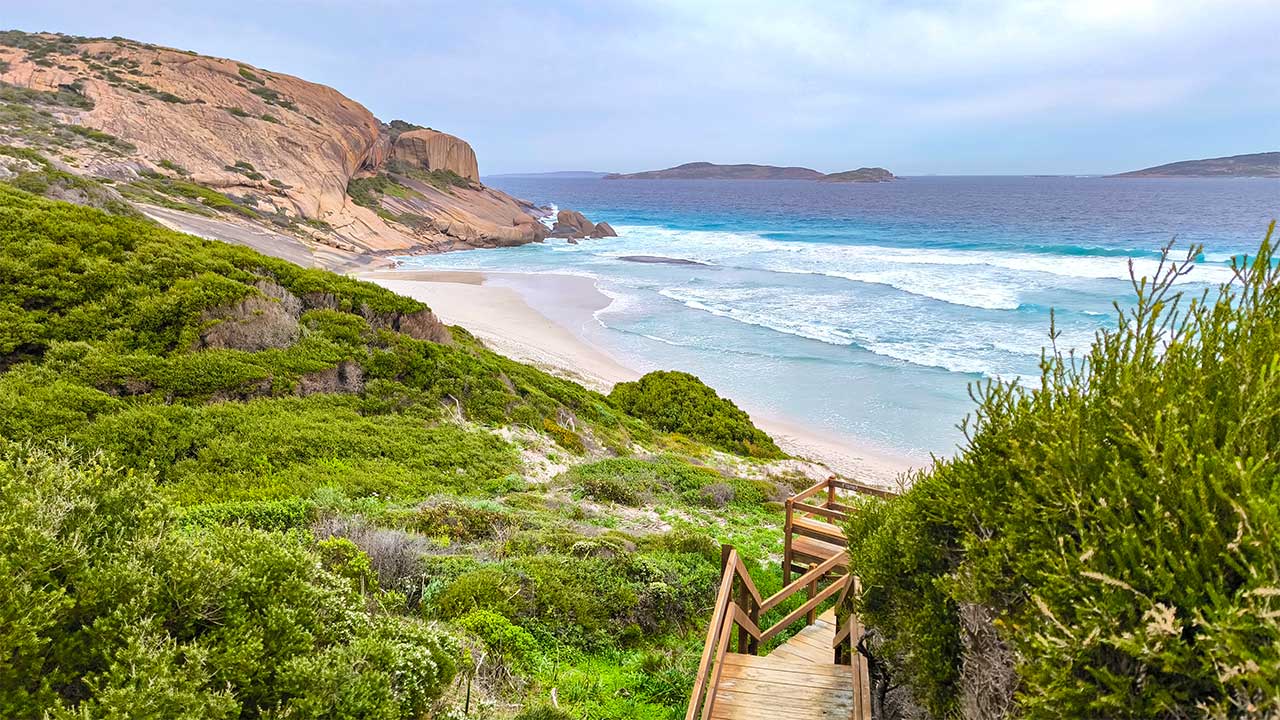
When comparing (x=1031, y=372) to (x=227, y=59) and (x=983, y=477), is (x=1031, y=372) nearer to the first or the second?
(x=983, y=477)

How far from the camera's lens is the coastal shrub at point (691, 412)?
18.2 meters

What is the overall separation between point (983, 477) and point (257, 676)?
4.39 m

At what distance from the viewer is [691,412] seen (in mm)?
19109

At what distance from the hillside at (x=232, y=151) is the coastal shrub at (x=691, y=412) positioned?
21.3 meters

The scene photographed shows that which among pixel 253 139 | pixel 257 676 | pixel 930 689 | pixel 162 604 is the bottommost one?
pixel 930 689

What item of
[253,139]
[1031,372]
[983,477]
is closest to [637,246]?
[253,139]

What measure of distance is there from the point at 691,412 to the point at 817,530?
1027 centimetres

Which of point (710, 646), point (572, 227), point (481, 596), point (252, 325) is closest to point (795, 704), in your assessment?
point (710, 646)

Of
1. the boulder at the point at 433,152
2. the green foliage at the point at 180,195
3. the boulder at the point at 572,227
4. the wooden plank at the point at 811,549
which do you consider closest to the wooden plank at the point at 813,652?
the wooden plank at the point at 811,549

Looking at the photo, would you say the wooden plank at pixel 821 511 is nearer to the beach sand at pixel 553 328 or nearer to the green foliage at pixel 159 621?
the green foliage at pixel 159 621

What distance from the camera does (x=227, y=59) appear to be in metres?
60.1

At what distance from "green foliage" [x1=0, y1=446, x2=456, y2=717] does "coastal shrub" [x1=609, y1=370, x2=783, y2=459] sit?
14473 mm

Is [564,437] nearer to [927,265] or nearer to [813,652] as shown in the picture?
[813,652]

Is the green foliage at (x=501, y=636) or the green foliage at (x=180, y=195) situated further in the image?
the green foliage at (x=180, y=195)
